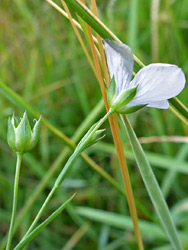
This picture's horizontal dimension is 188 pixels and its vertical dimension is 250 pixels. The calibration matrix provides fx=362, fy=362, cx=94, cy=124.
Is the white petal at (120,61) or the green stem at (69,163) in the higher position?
the white petal at (120,61)

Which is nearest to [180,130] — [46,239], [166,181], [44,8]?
[166,181]

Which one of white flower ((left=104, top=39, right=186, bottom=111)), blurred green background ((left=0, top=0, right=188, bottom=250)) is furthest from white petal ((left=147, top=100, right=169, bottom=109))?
blurred green background ((left=0, top=0, right=188, bottom=250))

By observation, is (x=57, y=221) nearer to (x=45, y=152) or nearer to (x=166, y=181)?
(x=45, y=152)

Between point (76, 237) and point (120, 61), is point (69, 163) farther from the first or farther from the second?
point (76, 237)

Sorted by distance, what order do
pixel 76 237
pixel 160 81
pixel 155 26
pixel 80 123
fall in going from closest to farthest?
pixel 160 81, pixel 76 237, pixel 155 26, pixel 80 123

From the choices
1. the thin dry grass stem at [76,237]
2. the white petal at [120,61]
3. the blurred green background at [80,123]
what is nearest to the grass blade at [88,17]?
the white petal at [120,61]

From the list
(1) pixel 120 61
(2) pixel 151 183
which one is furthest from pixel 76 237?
(1) pixel 120 61

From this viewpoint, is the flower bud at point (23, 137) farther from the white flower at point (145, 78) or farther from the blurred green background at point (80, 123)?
the blurred green background at point (80, 123)
